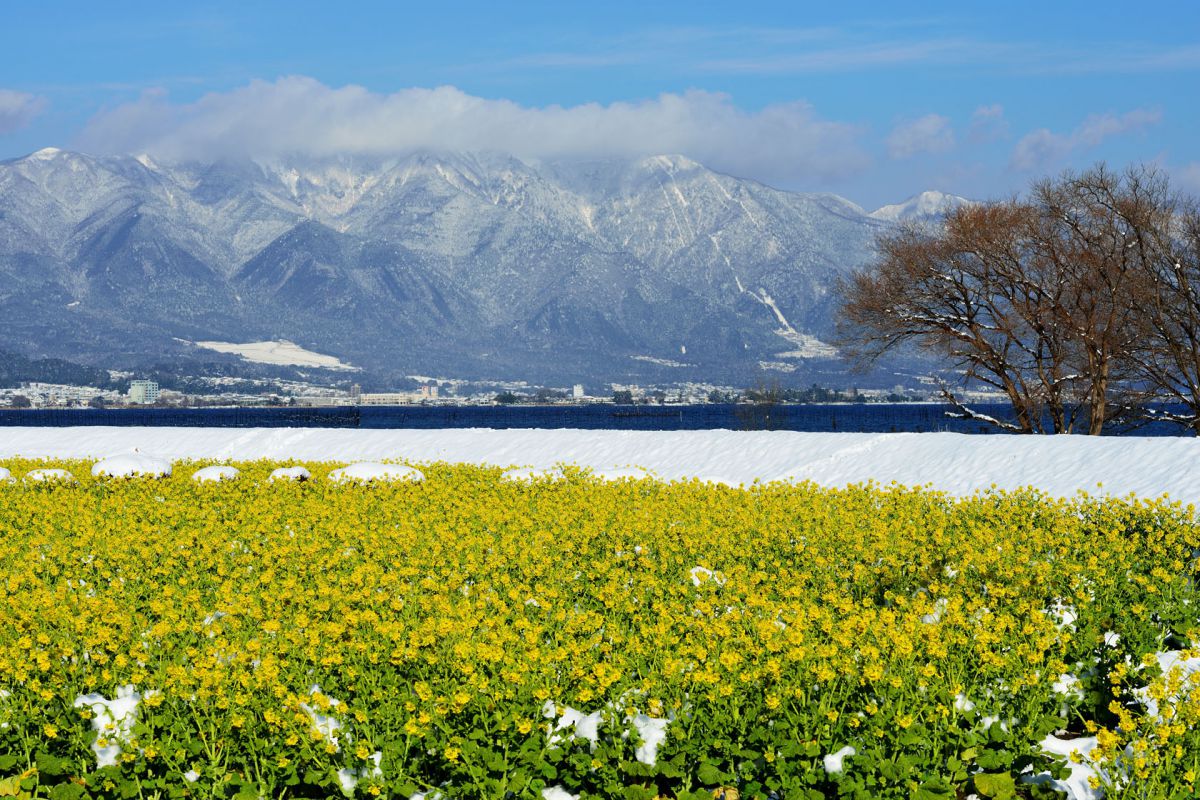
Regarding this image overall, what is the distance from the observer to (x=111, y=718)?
26.6 ft

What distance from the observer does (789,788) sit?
7.00 meters

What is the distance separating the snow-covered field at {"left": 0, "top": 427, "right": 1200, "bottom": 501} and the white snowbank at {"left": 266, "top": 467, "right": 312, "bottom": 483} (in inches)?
219

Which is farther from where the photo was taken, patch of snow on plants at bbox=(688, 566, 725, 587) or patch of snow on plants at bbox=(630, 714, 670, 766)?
patch of snow on plants at bbox=(688, 566, 725, 587)

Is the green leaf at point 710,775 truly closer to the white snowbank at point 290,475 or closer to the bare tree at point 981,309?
the white snowbank at point 290,475

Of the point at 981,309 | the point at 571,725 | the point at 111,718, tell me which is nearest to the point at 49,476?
the point at 111,718

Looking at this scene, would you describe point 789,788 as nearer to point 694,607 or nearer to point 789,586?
point 694,607

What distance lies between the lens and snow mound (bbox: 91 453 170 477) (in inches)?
964

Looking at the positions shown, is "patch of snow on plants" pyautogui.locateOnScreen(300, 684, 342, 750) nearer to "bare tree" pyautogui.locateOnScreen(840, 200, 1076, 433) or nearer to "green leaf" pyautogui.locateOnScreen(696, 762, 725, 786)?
"green leaf" pyautogui.locateOnScreen(696, 762, 725, 786)

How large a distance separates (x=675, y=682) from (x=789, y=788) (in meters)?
1.31

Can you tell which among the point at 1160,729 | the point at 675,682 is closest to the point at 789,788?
the point at 675,682

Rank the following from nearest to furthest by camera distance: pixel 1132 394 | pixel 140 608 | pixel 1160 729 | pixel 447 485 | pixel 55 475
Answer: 1. pixel 1160 729
2. pixel 140 608
3. pixel 447 485
4. pixel 55 475
5. pixel 1132 394

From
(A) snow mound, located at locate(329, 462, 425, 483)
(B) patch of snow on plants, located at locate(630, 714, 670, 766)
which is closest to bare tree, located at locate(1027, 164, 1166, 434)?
(A) snow mound, located at locate(329, 462, 425, 483)

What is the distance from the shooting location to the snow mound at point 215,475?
74.6 feet

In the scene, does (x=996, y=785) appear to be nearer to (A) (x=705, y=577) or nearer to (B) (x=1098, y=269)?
(A) (x=705, y=577)
